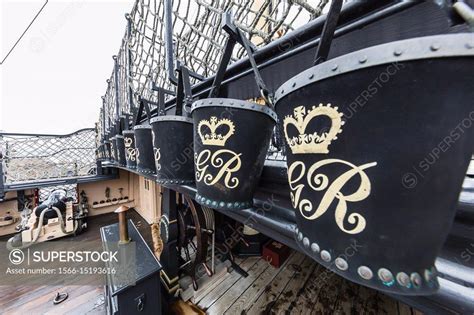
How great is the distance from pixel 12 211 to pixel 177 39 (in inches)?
156

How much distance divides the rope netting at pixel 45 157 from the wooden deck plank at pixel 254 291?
10.7 feet

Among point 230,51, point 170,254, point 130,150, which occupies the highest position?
point 230,51

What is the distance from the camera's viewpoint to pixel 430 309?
229 millimetres

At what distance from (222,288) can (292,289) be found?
0.54 meters

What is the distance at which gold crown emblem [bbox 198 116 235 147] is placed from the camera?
14.2 inches

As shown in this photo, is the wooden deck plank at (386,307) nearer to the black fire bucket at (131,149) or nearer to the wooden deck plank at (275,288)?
the wooden deck plank at (275,288)

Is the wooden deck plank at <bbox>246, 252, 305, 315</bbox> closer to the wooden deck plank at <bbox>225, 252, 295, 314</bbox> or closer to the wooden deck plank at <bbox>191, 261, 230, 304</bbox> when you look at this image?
the wooden deck plank at <bbox>225, 252, 295, 314</bbox>

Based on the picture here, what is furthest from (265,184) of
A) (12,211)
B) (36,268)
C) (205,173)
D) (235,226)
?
(12,211)

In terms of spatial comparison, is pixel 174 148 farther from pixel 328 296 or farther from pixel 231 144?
pixel 328 296

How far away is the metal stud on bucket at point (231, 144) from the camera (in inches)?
14.1

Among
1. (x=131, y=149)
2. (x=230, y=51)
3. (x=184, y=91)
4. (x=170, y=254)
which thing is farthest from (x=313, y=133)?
(x=170, y=254)

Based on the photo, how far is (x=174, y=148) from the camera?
1.77ft

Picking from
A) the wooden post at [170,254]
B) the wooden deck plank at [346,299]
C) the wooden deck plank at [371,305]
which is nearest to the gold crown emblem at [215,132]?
the wooden post at [170,254]

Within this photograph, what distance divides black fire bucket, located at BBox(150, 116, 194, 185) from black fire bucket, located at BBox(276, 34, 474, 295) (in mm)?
412
